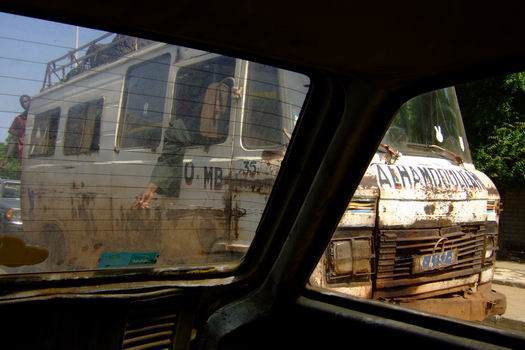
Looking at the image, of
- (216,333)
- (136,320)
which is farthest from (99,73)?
(216,333)

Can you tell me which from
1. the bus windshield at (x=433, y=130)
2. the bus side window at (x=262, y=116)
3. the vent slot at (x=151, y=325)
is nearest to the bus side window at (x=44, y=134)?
the vent slot at (x=151, y=325)

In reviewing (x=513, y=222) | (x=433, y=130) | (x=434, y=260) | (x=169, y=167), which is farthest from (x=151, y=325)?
(x=513, y=222)

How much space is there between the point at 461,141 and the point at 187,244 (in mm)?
3921

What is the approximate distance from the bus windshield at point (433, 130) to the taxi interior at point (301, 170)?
1916 mm

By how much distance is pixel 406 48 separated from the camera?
1742 mm

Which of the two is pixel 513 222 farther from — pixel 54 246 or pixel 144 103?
pixel 54 246

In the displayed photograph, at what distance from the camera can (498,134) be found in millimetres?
7637

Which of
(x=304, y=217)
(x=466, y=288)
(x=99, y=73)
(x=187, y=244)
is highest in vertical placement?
(x=99, y=73)

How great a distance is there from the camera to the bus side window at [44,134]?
2.02 meters

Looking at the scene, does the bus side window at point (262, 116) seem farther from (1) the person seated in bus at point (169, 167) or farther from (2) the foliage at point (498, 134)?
(2) the foliage at point (498, 134)

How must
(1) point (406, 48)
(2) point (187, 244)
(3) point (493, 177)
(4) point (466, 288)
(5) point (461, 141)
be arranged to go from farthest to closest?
(3) point (493, 177) → (5) point (461, 141) → (4) point (466, 288) → (2) point (187, 244) → (1) point (406, 48)

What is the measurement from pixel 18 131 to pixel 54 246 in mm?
445

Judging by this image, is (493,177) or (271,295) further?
(493,177)

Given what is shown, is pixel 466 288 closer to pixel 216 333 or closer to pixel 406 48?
pixel 216 333
